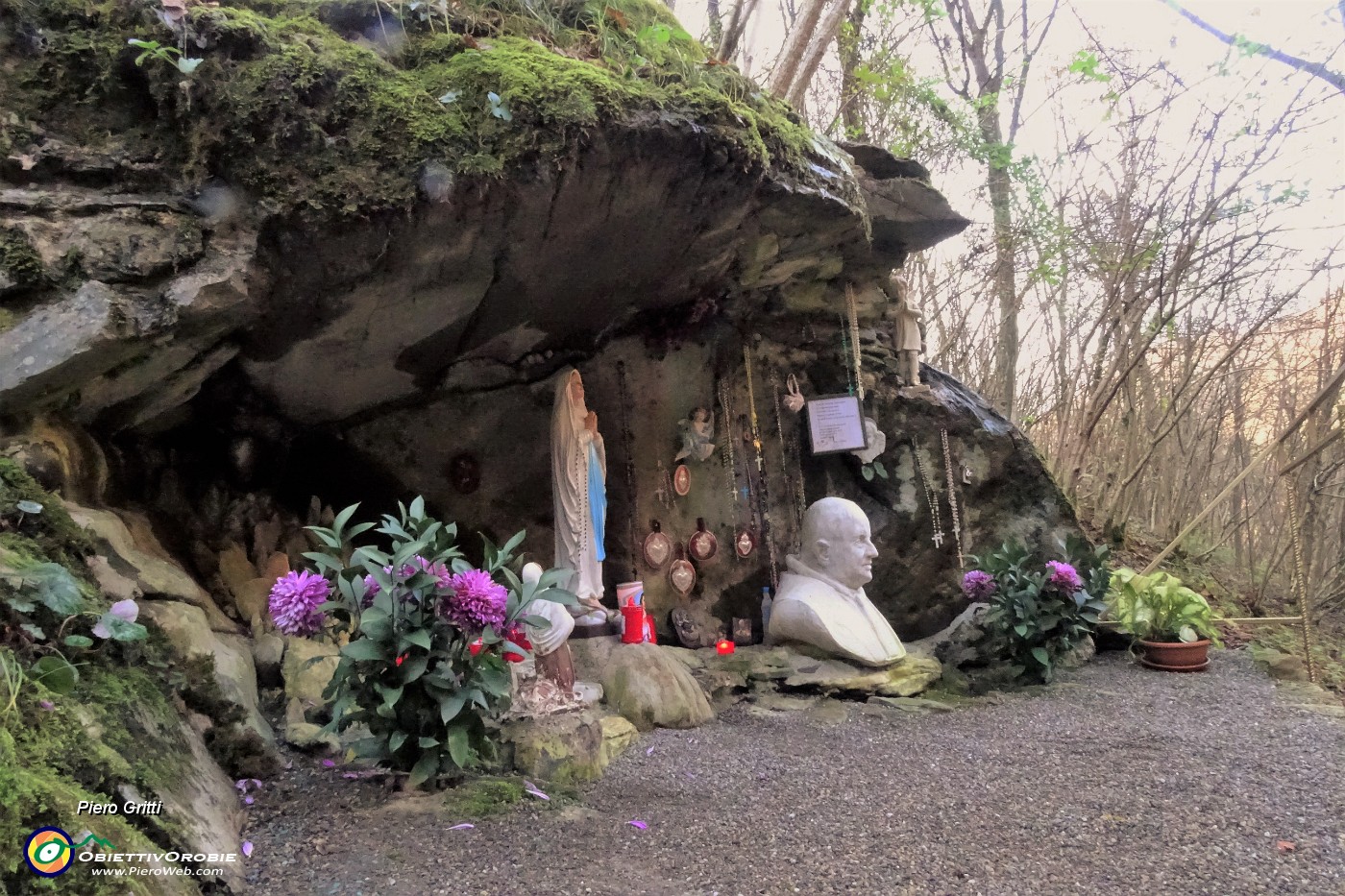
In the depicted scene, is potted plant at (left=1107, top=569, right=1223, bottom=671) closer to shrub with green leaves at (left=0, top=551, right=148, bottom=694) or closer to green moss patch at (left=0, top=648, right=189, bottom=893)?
green moss patch at (left=0, top=648, right=189, bottom=893)

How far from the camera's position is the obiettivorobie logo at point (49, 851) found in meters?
1.60

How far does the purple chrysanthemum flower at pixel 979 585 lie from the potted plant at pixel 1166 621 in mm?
1290

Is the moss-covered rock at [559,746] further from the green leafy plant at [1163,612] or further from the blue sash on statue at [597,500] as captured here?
the green leafy plant at [1163,612]

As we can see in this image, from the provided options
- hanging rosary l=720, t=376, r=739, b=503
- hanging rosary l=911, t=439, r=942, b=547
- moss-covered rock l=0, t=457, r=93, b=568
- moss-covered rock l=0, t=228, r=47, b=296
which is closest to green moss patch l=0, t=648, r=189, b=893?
moss-covered rock l=0, t=457, r=93, b=568

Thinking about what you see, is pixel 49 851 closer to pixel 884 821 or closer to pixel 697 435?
pixel 884 821

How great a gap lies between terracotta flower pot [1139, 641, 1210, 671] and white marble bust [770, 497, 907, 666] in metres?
1.88

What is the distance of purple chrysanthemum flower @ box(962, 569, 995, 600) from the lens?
566cm

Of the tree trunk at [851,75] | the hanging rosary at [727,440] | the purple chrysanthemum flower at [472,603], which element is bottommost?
the purple chrysanthemum flower at [472,603]

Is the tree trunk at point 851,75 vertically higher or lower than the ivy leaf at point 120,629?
higher

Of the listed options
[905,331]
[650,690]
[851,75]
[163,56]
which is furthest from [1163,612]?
[163,56]

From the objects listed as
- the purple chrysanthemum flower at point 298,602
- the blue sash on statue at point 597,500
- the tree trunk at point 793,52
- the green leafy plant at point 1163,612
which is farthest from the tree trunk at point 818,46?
the purple chrysanthemum flower at point 298,602

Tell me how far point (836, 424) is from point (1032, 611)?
199 centimetres

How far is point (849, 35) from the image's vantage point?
26.1 feet

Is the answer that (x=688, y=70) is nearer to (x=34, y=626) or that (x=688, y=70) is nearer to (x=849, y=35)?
(x=34, y=626)
